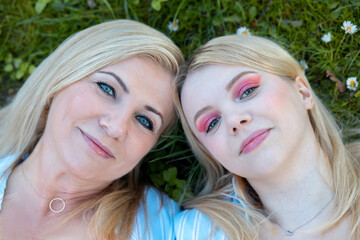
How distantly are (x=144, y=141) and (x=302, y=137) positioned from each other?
1092mm

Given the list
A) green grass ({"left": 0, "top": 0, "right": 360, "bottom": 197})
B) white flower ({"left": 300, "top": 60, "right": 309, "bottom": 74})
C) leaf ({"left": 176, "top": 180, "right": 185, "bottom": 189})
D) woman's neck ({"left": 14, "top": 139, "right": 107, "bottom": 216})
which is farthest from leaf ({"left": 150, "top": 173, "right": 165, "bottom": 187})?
white flower ({"left": 300, "top": 60, "right": 309, "bottom": 74})

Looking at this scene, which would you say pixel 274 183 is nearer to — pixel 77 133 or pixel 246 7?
pixel 77 133

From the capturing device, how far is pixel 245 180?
3.28 m

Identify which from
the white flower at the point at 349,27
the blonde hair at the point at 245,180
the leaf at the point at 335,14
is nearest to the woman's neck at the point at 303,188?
the blonde hair at the point at 245,180

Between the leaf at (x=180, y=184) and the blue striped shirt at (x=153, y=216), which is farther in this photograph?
the leaf at (x=180, y=184)

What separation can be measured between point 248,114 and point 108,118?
0.92m

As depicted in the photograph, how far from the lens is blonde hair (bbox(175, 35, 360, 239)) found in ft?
9.30

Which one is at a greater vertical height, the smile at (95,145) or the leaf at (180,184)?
the smile at (95,145)

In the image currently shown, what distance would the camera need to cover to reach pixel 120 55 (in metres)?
2.91

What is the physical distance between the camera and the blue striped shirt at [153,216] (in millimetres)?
3169

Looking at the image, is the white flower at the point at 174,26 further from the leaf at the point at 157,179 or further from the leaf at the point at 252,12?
the leaf at the point at 157,179

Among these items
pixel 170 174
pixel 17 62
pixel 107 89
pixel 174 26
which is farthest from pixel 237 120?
pixel 17 62

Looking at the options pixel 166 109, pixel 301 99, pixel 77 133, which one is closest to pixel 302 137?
pixel 301 99

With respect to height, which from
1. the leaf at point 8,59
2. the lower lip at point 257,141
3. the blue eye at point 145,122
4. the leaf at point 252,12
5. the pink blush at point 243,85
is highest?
the leaf at point 252,12
